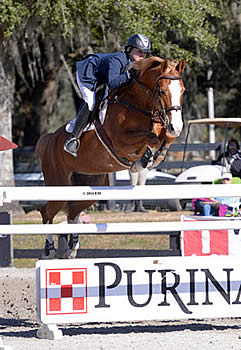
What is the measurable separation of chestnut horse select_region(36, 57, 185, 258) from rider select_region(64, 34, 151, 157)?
10 centimetres

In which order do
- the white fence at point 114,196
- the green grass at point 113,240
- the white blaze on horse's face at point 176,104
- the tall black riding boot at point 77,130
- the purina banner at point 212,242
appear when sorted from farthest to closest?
the green grass at point 113,240 → the purina banner at point 212,242 → the tall black riding boot at point 77,130 → the white blaze on horse's face at point 176,104 → the white fence at point 114,196

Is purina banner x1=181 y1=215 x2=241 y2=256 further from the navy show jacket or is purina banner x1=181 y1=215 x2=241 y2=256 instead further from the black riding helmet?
the black riding helmet

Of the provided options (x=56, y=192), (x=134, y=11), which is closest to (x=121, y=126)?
(x=56, y=192)

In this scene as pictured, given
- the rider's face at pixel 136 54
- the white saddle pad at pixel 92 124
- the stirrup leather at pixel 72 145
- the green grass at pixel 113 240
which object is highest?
the rider's face at pixel 136 54

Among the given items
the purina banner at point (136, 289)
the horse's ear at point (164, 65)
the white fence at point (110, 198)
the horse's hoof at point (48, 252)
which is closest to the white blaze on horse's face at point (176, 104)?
the horse's ear at point (164, 65)

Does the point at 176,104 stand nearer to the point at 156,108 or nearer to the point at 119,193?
the point at 156,108

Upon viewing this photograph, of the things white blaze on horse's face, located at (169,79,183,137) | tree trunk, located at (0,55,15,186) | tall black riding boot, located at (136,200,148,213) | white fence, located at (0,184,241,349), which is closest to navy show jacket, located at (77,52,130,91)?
white blaze on horse's face, located at (169,79,183,137)

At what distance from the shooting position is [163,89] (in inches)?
225

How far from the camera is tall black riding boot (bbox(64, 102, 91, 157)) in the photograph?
6.75m

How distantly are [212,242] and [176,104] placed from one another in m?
3.45

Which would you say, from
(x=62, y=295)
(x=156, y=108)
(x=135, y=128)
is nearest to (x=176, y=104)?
(x=156, y=108)

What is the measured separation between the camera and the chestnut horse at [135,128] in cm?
566

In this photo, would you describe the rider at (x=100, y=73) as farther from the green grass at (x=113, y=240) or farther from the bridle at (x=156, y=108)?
the green grass at (x=113, y=240)

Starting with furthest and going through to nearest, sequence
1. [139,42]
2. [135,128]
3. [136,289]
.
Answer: [139,42] < [135,128] < [136,289]
